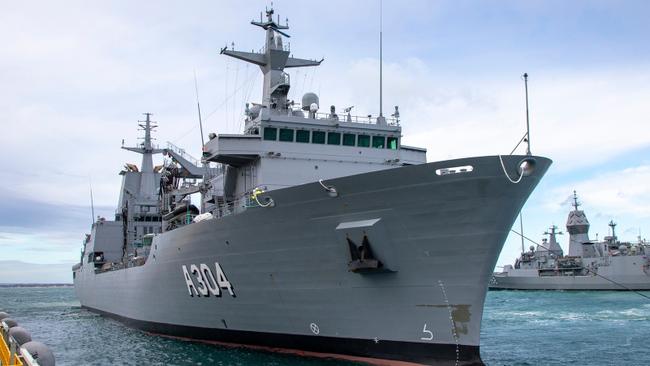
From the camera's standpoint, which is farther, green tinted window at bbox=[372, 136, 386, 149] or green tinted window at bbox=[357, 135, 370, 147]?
green tinted window at bbox=[372, 136, 386, 149]

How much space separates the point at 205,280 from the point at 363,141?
614 centimetres

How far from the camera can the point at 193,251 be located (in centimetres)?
1510

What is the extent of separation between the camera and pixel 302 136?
15.6 m

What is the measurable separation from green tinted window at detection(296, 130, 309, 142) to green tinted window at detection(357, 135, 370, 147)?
1.62 meters

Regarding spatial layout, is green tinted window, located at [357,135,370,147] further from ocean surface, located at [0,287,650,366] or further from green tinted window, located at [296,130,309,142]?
ocean surface, located at [0,287,650,366]

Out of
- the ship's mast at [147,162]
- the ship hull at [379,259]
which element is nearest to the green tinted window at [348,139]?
the ship hull at [379,259]

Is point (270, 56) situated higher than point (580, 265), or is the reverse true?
point (270, 56)

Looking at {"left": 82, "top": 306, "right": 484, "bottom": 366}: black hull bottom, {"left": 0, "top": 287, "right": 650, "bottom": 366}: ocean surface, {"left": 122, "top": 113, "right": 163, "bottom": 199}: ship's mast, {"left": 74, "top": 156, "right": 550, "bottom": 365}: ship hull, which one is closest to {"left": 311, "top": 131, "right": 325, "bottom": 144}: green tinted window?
{"left": 74, "top": 156, "right": 550, "bottom": 365}: ship hull

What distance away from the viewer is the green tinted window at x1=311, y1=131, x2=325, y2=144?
15.7 m

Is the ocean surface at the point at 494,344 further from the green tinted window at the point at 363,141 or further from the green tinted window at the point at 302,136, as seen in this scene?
the green tinted window at the point at 363,141

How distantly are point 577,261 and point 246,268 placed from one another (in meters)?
55.0

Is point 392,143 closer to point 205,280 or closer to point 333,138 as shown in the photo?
point 333,138

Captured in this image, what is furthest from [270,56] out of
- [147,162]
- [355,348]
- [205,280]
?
[147,162]

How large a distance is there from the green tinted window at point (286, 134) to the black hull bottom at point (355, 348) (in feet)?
18.0
